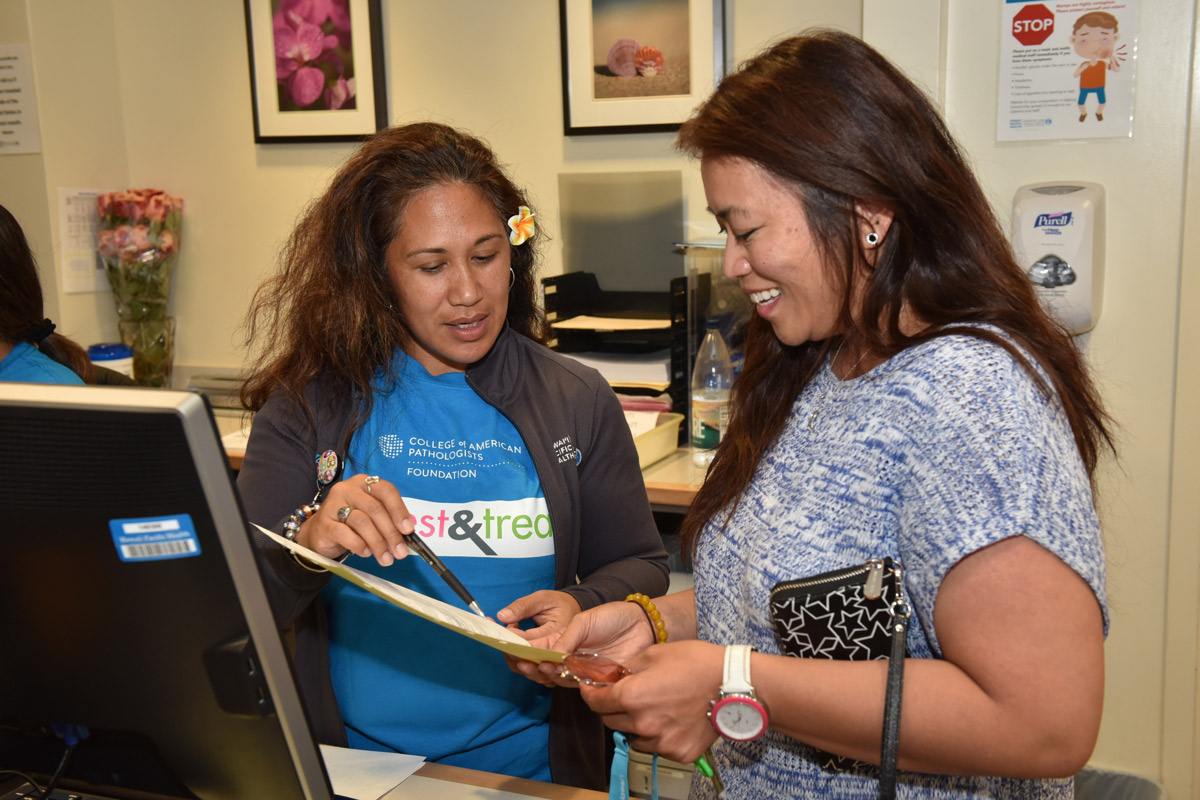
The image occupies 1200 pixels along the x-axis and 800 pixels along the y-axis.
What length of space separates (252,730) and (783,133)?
745 mm

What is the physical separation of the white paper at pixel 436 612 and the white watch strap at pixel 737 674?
0.19 m

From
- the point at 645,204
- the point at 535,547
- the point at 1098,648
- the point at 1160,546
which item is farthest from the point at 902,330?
the point at 645,204

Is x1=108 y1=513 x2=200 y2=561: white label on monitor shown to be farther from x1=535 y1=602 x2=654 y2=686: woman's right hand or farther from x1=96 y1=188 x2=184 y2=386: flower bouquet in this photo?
x1=96 y1=188 x2=184 y2=386: flower bouquet

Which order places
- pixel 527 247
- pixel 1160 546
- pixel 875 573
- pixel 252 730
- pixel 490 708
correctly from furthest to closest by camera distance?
pixel 1160 546 < pixel 527 247 < pixel 490 708 < pixel 875 573 < pixel 252 730

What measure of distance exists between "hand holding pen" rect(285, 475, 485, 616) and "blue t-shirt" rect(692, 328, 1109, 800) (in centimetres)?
35

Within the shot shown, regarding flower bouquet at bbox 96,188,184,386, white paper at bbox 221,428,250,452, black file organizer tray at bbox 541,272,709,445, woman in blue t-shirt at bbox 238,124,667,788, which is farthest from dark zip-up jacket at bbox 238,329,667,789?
flower bouquet at bbox 96,188,184,386

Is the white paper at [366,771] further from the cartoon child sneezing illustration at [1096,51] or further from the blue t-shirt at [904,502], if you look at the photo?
the cartoon child sneezing illustration at [1096,51]

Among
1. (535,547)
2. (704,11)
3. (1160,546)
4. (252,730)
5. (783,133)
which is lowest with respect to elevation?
(1160,546)

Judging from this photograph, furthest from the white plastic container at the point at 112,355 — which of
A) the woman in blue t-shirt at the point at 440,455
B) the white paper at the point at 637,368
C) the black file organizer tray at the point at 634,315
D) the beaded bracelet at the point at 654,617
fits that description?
the beaded bracelet at the point at 654,617

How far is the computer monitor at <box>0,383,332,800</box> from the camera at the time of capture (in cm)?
66

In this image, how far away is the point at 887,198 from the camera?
98 centimetres

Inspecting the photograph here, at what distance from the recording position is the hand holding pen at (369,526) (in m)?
1.17

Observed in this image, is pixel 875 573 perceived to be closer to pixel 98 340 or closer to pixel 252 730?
pixel 252 730

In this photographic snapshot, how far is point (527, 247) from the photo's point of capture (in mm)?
1719
